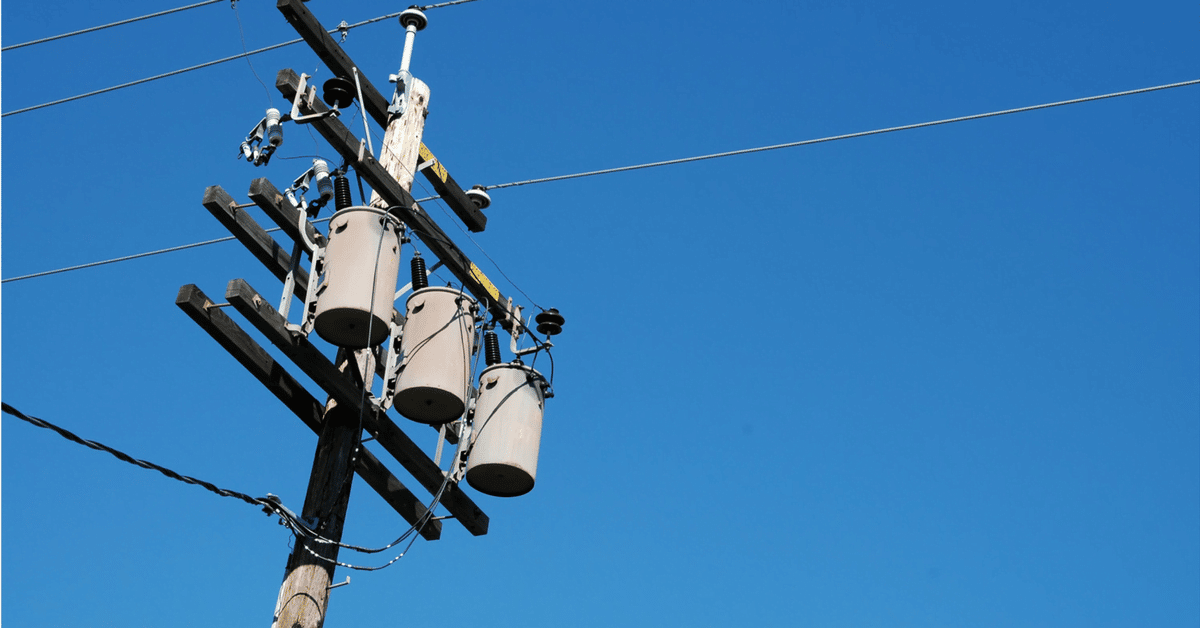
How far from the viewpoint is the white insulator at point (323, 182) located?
8.11 meters

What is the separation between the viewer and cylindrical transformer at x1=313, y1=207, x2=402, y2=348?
23.6 ft

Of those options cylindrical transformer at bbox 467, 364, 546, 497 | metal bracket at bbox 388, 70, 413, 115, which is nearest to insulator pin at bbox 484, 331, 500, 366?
cylindrical transformer at bbox 467, 364, 546, 497

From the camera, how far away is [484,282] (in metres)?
8.70

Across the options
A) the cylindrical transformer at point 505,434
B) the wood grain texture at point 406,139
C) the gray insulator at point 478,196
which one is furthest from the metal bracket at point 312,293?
the gray insulator at point 478,196

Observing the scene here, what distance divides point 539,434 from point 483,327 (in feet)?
2.66

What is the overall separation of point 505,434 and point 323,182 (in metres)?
→ 1.91

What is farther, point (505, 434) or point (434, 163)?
point (434, 163)

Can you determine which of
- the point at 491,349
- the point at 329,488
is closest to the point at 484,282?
the point at 491,349

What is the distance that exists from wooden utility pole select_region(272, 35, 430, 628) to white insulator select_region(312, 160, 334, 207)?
28 cm

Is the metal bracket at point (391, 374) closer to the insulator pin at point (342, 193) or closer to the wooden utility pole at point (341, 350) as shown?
the wooden utility pole at point (341, 350)

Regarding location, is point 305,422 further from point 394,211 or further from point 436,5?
point 436,5

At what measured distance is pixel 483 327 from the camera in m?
8.41

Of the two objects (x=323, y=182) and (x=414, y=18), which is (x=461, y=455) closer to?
(x=323, y=182)

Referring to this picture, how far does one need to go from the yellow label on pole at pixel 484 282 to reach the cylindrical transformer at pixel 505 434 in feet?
2.29
